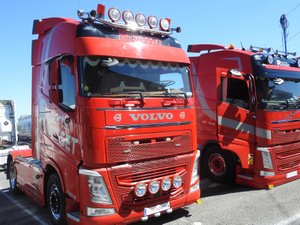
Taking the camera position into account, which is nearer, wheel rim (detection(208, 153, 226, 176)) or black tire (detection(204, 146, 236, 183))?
black tire (detection(204, 146, 236, 183))

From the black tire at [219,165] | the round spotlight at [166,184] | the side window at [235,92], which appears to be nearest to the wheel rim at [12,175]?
the round spotlight at [166,184]

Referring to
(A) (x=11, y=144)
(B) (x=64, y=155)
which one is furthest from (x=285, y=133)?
(A) (x=11, y=144)

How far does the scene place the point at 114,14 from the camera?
5.10 m

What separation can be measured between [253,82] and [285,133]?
1412 mm

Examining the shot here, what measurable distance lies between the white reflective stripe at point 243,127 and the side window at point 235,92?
41 cm

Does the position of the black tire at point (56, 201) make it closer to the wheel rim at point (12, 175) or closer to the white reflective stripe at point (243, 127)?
the wheel rim at point (12, 175)

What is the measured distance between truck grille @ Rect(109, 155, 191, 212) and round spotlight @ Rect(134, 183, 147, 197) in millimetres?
61

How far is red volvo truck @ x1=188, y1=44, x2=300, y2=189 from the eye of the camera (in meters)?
7.51

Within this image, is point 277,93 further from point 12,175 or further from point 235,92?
point 12,175

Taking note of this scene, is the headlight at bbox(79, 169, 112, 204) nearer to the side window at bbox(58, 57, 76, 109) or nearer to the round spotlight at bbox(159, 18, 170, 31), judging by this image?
the side window at bbox(58, 57, 76, 109)

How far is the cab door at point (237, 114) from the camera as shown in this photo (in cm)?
764

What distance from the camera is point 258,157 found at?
7543 mm

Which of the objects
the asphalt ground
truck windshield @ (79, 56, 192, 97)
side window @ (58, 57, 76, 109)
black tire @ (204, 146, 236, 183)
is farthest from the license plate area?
black tire @ (204, 146, 236, 183)

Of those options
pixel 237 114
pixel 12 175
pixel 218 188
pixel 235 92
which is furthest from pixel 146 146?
pixel 12 175
